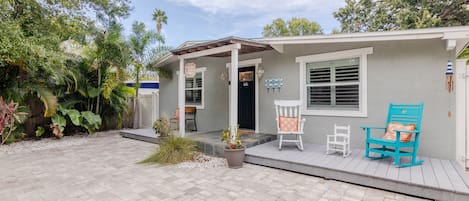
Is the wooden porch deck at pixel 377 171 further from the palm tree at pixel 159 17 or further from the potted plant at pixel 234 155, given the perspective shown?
the palm tree at pixel 159 17

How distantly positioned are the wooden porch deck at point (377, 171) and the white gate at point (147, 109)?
5772 millimetres

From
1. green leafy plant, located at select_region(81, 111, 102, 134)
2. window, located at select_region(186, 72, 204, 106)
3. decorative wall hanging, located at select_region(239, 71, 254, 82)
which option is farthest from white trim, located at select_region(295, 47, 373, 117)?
green leafy plant, located at select_region(81, 111, 102, 134)

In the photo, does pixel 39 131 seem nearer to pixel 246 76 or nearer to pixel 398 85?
pixel 246 76

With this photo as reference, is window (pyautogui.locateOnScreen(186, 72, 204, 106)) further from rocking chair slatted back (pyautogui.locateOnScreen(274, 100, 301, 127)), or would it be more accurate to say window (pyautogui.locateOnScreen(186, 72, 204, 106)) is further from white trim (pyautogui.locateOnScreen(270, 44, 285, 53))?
rocking chair slatted back (pyautogui.locateOnScreen(274, 100, 301, 127))

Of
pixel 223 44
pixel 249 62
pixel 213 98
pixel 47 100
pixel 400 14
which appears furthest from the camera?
pixel 400 14

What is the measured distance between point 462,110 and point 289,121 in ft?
9.21

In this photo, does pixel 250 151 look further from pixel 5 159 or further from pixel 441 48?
pixel 5 159

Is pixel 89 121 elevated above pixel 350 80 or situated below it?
below

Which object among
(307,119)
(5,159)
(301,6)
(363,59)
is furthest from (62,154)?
(301,6)

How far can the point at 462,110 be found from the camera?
405 cm

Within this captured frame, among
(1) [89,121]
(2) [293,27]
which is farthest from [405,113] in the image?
(2) [293,27]

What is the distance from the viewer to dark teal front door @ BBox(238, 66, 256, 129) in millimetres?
6533

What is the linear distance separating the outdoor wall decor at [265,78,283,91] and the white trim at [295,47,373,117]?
1.70ft

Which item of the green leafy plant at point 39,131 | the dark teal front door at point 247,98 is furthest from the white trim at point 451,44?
the green leafy plant at point 39,131
